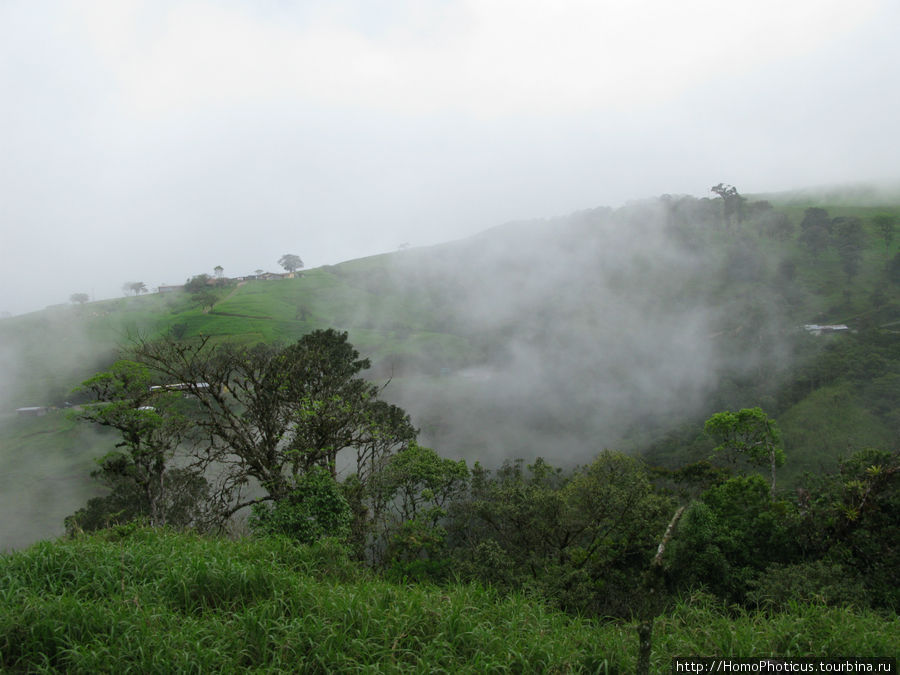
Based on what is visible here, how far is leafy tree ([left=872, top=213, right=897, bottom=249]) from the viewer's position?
91500 mm

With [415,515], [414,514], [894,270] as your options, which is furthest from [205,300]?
[894,270]

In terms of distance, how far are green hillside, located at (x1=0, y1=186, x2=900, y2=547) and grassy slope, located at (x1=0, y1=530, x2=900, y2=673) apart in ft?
87.7

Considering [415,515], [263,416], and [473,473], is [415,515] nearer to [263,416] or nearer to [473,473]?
[473,473]

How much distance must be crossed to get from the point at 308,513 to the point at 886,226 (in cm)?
12300

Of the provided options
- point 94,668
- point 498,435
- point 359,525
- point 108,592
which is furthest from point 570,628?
point 498,435

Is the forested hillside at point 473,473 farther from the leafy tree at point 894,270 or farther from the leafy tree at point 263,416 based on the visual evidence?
the leafy tree at point 894,270

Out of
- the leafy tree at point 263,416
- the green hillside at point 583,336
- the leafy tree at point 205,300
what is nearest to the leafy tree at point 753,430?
the green hillside at point 583,336

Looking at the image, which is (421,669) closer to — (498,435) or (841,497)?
(841,497)

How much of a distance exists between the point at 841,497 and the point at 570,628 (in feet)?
44.7

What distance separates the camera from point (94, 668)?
4.44 metres

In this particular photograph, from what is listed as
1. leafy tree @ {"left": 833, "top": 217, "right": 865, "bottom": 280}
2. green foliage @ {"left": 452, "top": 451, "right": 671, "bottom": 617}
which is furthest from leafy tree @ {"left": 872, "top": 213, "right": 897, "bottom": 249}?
green foliage @ {"left": 452, "top": 451, "right": 671, "bottom": 617}

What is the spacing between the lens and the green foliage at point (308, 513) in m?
10.4

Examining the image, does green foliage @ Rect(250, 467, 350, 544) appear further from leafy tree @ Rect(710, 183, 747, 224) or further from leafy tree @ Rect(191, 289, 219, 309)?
leafy tree @ Rect(710, 183, 747, 224)

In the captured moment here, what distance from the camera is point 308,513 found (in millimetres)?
10930
